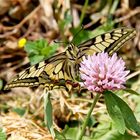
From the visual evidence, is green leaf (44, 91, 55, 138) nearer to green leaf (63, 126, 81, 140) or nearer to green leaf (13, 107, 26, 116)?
green leaf (63, 126, 81, 140)

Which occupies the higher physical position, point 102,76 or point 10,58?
point 10,58

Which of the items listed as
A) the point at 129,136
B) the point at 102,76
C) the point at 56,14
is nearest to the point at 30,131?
the point at 129,136

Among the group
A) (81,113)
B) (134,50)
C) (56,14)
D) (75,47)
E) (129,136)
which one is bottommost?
(129,136)

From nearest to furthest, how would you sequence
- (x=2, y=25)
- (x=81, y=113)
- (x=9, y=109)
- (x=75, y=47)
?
(x=75, y=47) < (x=81, y=113) < (x=9, y=109) < (x=2, y=25)

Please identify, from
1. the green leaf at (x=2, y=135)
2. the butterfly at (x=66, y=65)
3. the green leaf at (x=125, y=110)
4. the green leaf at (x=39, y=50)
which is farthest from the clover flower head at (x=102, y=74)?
the green leaf at (x=39, y=50)

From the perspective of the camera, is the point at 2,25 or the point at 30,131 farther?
the point at 2,25

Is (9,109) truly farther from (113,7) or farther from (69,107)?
(113,7)

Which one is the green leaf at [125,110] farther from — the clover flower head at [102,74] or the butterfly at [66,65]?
the butterfly at [66,65]
